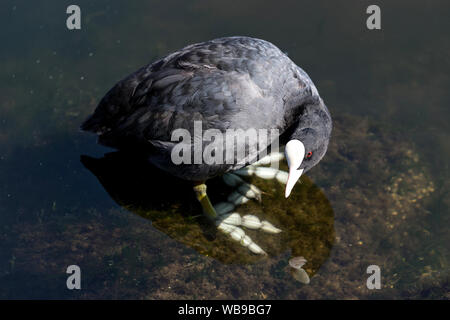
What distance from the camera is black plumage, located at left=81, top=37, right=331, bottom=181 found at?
12.2ft

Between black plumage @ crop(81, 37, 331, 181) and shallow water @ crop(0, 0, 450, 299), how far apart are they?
0.56m

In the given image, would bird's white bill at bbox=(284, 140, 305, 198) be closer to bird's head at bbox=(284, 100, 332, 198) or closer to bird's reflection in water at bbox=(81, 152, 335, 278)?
bird's head at bbox=(284, 100, 332, 198)

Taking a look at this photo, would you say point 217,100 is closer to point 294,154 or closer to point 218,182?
point 294,154

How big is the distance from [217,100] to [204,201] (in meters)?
0.92

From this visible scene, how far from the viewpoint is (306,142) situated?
148 inches

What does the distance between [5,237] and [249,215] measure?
1.99 metres

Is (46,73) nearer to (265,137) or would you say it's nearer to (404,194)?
(265,137)

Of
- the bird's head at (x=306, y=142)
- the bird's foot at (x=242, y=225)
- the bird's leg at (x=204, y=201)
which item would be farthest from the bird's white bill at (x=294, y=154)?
the bird's leg at (x=204, y=201)

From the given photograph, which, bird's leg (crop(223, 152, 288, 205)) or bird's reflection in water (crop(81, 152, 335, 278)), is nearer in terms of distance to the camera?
bird's reflection in water (crop(81, 152, 335, 278))

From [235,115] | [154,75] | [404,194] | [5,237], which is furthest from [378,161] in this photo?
[5,237]

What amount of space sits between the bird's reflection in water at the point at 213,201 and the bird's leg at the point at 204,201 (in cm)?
6

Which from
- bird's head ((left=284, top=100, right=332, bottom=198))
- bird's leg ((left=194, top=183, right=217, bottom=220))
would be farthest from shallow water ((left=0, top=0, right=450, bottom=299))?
bird's head ((left=284, top=100, right=332, bottom=198))

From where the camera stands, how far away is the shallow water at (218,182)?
373 centimetres

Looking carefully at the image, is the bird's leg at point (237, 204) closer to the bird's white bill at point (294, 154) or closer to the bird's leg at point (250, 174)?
the bird's leg at point (250, 174)
